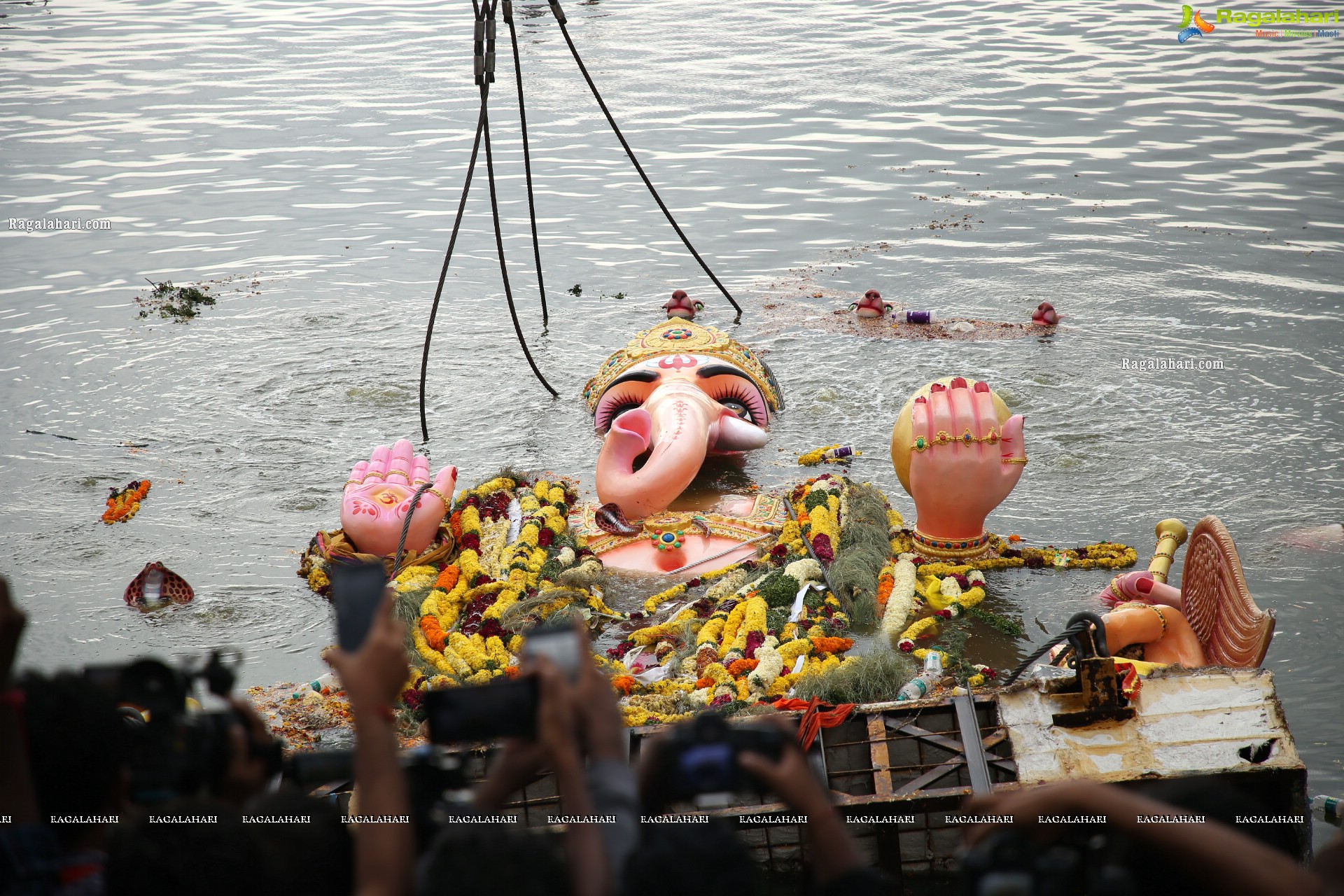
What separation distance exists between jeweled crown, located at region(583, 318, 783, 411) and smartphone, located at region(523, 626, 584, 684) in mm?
6147

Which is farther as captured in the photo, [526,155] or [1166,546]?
[526,155]

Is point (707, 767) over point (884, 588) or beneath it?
beneath

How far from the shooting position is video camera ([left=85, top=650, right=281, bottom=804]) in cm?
229

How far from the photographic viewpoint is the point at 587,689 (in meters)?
2.18

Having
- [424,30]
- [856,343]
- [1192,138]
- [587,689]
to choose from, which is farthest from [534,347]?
[424,30]

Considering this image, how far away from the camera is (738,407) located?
8320 mm

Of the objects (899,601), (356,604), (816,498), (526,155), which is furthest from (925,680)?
(526,155)

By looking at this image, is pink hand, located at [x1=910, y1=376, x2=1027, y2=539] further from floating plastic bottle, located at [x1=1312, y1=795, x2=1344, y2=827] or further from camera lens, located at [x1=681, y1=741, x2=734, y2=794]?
camera lens, located at [x1=681, y1=741, x2=734, y2=794]

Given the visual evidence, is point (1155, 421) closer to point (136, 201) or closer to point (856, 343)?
point (856, 343)

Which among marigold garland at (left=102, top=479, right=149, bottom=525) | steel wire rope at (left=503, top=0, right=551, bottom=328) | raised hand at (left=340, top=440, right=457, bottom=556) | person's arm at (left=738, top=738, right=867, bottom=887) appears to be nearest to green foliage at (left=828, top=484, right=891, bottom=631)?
raised hand at (left=340, top=440, right=457, bottom=556)

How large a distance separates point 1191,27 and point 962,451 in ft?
57.5

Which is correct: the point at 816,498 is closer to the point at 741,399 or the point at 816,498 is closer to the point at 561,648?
the point at 741,399

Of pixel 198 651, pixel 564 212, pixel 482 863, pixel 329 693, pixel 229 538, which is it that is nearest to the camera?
pixel 482 863

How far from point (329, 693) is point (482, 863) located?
4.13 m
